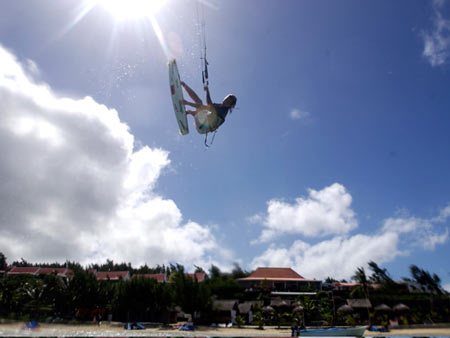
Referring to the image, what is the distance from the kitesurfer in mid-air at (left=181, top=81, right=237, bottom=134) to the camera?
11.3 m

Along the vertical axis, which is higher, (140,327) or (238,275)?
(238,275)

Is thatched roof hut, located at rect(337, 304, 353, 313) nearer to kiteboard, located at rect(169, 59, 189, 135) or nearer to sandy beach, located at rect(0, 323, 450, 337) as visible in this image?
sandy beach, located at rect(0, 323, 450, 337)

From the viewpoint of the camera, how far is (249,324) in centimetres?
3381

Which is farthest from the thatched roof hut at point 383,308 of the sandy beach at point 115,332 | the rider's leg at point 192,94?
the rider's leg at point 192,94

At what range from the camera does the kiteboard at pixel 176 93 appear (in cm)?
1162

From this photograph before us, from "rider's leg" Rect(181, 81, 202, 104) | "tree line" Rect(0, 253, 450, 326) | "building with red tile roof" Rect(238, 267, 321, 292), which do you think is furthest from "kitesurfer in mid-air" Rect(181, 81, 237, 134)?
"building with red tile roof" Rect(238, 267, 321, 292)

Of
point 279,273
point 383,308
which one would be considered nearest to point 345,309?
point 383,308

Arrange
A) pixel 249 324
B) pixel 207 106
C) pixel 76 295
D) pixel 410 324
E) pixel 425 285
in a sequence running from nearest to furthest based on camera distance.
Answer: pixel 207 106 < pixel 76 295 < pixel 249 324 < pixel 410 324 < pixel 425 285

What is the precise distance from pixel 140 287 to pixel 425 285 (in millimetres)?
42540

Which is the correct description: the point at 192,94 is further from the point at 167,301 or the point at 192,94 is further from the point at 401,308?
the point at 401,308

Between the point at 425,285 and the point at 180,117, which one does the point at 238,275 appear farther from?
the point at 425,285

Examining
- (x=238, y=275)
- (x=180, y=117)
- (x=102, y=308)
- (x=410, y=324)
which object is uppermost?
(x=180, y=117)

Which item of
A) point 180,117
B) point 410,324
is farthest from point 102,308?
point 410,324

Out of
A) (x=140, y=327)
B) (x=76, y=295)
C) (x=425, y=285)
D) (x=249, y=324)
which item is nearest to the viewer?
(x=140, y=327)
